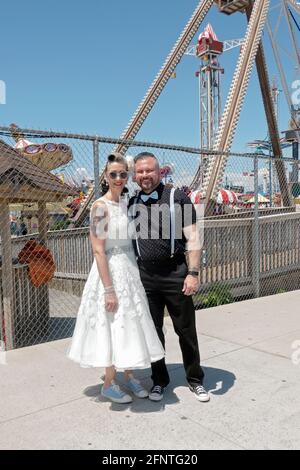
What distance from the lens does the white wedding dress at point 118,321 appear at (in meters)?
2.89

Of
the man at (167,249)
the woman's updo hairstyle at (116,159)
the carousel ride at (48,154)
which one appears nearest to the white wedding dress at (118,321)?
the man at (167,249)

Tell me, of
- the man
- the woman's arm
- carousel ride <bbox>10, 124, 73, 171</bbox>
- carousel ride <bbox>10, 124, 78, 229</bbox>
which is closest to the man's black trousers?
the man

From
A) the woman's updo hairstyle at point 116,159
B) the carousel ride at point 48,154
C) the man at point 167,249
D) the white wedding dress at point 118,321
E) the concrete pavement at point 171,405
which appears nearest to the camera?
the concrete pavement at point 171,405

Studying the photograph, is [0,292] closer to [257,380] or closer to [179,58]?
[257,380]

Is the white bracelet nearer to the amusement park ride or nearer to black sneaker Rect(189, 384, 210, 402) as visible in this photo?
black sneaker Rect(189, 384, 210, 402)

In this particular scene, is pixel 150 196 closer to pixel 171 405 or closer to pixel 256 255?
pixel 171 405

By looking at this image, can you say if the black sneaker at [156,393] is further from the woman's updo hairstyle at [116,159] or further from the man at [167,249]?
the woman's updo hairstyle at [116,159]

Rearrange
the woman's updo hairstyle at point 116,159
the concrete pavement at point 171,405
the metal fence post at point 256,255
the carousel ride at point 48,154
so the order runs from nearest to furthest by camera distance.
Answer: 1. the concrete pavement at point 171,405
2. the woman's updo hairstyle at point 116,159
3. the metal fence post at point 256,255
4. the carousel ride at point 48,154

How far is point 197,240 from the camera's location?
3.11m

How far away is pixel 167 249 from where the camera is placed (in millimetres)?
3145

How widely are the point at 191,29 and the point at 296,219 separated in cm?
985

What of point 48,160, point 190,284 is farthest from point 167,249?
point 48,160

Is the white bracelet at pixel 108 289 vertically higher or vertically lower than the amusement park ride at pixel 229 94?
lower

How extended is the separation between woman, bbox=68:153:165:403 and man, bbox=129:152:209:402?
0.49 feet
